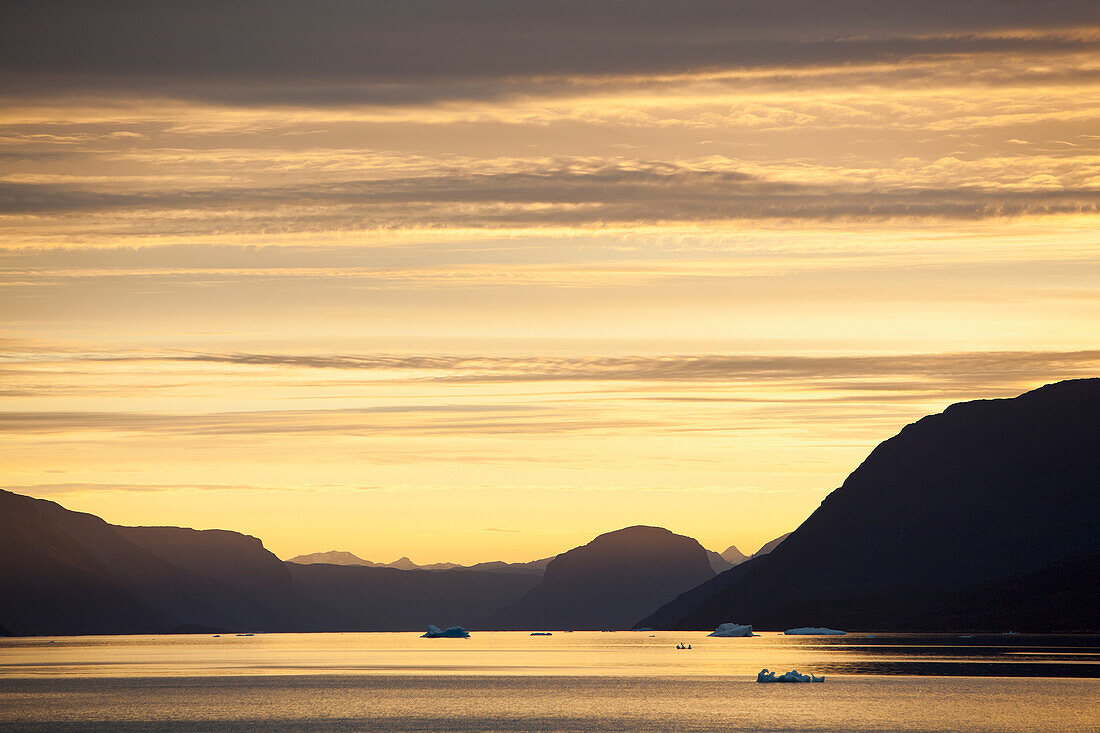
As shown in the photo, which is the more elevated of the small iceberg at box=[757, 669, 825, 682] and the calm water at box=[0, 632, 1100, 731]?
the small iceberg at box=[757, 669, 825, 682]

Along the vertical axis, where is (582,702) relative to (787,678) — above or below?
below

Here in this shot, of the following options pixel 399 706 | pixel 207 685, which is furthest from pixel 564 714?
pixel 207 685

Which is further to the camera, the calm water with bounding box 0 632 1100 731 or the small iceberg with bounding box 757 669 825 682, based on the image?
the small iceberg with bounding box 757 669 825 682

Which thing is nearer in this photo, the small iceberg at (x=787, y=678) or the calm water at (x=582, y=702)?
the calm water at (x=582, y=702)

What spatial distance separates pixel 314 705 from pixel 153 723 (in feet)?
74.8

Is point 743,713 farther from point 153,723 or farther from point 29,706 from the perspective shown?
point 29,706

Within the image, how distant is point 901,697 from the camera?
445 feet

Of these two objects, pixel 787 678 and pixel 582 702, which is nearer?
pixel 582 702

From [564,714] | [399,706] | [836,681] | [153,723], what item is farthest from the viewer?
[836,681]

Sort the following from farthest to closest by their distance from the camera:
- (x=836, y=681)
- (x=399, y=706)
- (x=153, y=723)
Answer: (x=836, y=681)
(x=399, y=706)
(x=153, y=723)

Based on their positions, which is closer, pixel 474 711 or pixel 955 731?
pixel 955 731

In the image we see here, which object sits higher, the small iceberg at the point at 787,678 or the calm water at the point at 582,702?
the small iceberg at the point at 787,678

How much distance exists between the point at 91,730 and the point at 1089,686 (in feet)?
314

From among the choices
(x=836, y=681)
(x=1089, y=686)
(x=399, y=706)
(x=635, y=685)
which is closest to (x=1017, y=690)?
(x=1089, y=686)
